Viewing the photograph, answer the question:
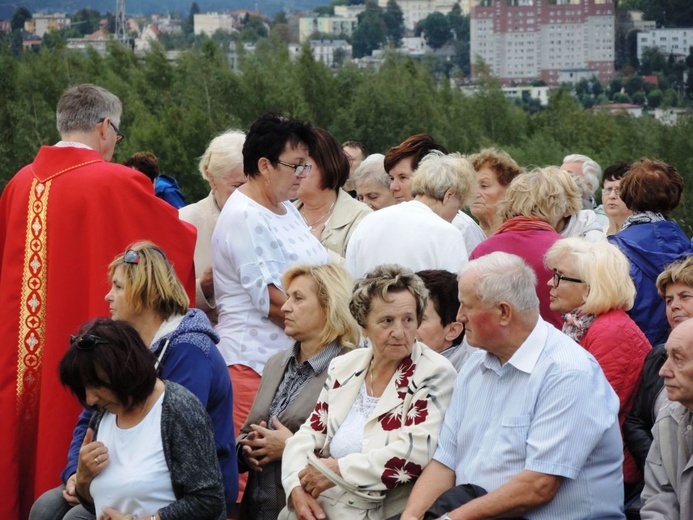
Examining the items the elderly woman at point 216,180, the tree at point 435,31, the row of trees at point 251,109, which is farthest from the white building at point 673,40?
the tree at point 435,31

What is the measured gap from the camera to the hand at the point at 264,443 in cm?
484

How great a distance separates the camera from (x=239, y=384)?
17.8ft

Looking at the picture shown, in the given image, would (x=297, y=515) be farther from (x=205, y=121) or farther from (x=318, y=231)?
(x=205, y=121)

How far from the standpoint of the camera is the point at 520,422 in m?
4.11

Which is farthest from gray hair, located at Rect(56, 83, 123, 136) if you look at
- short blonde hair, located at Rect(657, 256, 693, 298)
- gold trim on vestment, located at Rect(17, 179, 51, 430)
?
short blonde hair, located at Rect(657, 256, 693, 298)

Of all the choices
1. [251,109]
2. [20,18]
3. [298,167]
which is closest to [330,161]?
[298,167]

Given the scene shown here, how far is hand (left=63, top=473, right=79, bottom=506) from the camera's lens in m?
4.62

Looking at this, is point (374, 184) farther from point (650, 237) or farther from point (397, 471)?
point (397, 471)

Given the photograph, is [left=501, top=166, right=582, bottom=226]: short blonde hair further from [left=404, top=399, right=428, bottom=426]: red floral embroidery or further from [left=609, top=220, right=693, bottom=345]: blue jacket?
[left=404, top=399, right=428, bottom=426]: red floral embroidery

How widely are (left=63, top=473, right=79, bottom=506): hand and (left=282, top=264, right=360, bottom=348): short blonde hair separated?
1.07 metres

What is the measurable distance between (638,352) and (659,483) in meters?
0.75

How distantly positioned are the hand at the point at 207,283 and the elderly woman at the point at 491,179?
154 cm

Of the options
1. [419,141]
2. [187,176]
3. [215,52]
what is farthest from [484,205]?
[215,52]

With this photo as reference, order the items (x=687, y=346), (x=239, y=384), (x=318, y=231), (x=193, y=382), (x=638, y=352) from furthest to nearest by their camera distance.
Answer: (x=318, y=231) → (x=239, y=384) → (x=638, y=352) → (x=193, y=382) → (x=687, y=346)
